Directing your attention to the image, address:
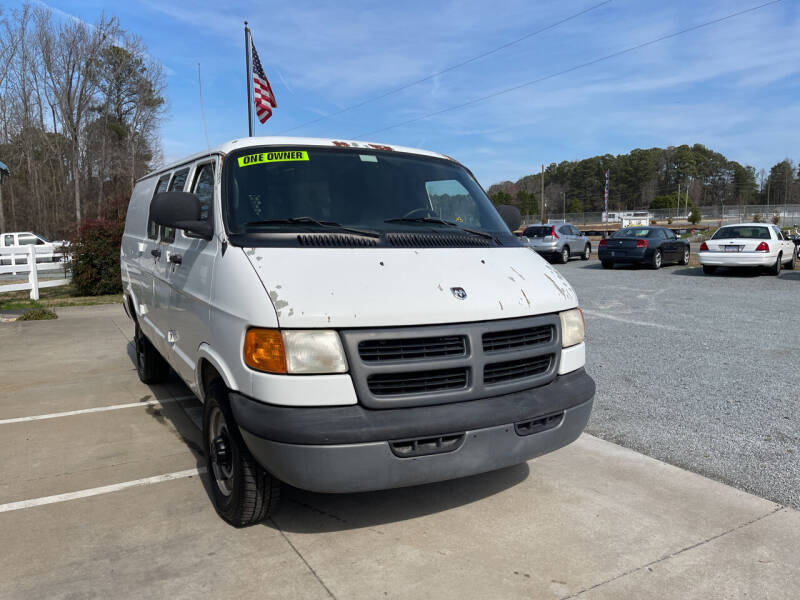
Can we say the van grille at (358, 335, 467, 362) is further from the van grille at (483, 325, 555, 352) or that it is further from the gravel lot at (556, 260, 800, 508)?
the gravel lot at (556, 260, 800, 508)

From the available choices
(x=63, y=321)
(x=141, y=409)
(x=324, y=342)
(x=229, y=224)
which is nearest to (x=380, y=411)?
(x=324, y=342)

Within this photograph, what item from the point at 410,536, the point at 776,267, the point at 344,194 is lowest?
the point at 410,536

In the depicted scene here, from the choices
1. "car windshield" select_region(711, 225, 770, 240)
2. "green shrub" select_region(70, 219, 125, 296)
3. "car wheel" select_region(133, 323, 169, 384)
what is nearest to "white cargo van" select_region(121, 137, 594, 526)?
"car wheel" select_region(133, 323, 169, 384)

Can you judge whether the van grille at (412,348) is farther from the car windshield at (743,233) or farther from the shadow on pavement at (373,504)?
the car windshield at (743,233)

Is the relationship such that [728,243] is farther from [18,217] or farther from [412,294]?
[18,217]

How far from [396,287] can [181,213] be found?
4.70 ft

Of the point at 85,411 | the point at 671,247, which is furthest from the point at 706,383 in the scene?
the point at 671,247

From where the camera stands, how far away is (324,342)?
107 inches

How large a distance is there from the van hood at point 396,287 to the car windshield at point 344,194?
328mm

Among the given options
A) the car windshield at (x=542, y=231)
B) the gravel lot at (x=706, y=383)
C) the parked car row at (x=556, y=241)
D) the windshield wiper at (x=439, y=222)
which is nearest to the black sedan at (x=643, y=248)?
the parked car row at (x=556, y=241)

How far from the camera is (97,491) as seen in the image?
3.75 meters

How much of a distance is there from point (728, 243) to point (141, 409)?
56.3ft

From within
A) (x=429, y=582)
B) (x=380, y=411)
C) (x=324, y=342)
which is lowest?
(x=429, y=582)

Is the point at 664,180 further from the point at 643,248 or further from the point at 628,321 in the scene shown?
the point at 628,321
